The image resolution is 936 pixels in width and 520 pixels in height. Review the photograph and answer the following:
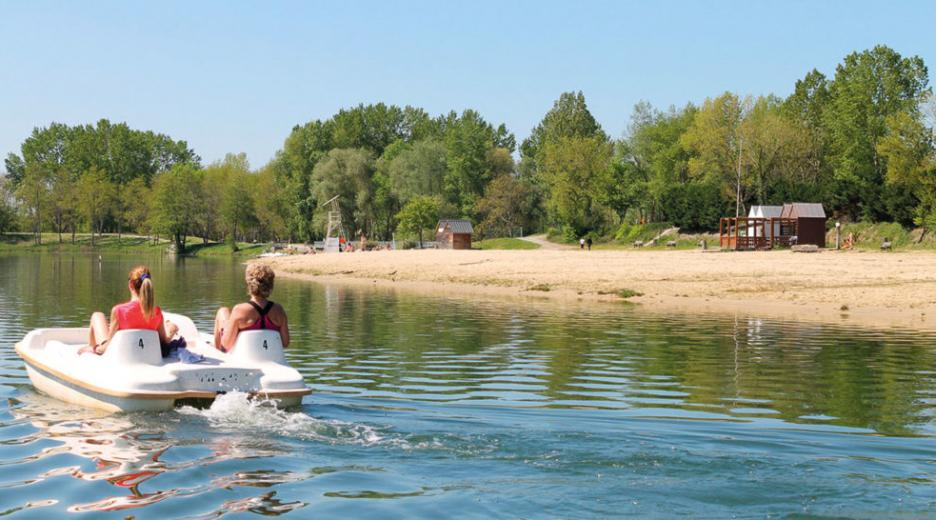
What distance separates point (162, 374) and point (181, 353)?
0.92 meters

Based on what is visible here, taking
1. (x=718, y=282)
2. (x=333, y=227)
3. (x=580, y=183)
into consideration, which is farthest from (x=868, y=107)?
(x=333, y=227)

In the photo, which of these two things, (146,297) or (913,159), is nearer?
(146,297)

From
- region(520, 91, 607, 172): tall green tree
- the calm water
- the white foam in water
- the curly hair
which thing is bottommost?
the calm water

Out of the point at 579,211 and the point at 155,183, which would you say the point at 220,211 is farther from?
the point at 579,211

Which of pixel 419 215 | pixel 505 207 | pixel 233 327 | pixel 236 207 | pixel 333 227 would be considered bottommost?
pixel 233 327

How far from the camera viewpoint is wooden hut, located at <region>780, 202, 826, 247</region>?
70.6 meters

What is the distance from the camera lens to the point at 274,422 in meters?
11.1

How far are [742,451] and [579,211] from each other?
92746mm

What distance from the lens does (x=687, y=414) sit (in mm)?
12930

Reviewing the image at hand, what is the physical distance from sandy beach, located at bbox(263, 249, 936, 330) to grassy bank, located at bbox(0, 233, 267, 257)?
83.9 meters

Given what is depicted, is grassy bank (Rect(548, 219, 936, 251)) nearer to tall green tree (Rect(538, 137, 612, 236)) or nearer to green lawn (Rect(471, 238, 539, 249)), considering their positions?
tall green tree (Rect(538, 137, 612, 236))

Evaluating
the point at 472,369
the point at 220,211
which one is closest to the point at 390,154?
the point at 220,211

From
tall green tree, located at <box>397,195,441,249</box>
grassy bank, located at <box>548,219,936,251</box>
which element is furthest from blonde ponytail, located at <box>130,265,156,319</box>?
tall green tree, located at <box>397,195,441,249</box>

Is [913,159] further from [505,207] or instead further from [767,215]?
[505,207]
